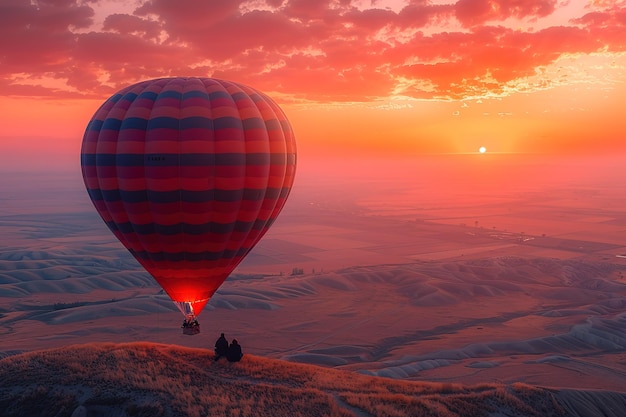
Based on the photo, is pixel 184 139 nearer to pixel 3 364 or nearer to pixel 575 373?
pixel 3 364

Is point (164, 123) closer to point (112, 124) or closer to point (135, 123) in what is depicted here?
point (135, 123)

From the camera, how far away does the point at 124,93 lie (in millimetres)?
22344

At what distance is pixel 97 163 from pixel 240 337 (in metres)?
33.6

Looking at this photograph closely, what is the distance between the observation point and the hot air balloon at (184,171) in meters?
21.0

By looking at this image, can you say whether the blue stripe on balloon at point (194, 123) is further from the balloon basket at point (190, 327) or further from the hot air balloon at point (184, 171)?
the balloon basket at point (190, 327)

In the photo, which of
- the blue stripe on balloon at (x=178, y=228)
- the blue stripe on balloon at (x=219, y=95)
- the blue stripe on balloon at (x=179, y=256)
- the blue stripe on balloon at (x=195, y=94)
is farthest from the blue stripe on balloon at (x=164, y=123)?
the blue stripe on balloon at (x=179, y=256)

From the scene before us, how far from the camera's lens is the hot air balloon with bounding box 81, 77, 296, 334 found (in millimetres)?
21000

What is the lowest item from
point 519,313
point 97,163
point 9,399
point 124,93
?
point 519,313

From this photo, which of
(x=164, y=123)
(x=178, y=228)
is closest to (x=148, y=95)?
(x=164, y=123)

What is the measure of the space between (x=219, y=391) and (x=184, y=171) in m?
8.04

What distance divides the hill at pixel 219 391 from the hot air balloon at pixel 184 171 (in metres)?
2.32

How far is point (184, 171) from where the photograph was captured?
68.8 feet

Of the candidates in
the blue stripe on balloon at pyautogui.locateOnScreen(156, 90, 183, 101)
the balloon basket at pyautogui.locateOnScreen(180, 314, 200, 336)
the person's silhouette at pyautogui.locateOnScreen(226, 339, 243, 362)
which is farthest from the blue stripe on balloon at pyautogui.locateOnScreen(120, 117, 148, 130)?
the person's silhouette at pyautogui.locateOnScreen(226, 339, 243, 362)

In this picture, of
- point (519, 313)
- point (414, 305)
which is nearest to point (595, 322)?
point (519, 313)
